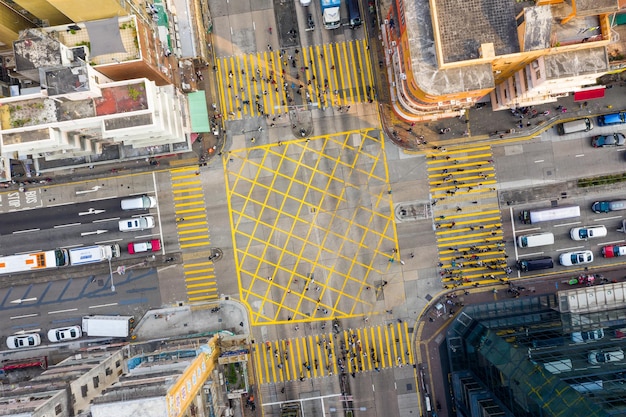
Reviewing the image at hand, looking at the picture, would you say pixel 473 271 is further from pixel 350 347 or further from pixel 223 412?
pixel 223 412

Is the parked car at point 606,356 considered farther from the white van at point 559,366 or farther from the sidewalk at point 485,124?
the sidewalk at point 485,124

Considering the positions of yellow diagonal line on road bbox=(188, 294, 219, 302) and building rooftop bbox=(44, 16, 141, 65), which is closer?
building rooftop bbox=(44, 16, 141, 65)

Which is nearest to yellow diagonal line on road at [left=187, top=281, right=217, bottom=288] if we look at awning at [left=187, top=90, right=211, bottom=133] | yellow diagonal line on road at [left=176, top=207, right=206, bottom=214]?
yellow diagonal line on road at [left=176, top=207, right=206, bottom=214]

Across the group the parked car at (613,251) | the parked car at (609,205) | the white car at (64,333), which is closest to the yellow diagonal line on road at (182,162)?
the white car at (64,333)

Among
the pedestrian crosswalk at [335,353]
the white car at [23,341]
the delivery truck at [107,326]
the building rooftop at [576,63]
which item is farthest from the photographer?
the pedestrian crosswalk at [335,353]

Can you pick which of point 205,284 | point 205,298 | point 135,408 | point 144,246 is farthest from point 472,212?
point 135,408

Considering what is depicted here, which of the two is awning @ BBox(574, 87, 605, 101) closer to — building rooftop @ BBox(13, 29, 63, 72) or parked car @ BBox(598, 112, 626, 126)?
parked car @ BBox(598, 112, 626, 126)

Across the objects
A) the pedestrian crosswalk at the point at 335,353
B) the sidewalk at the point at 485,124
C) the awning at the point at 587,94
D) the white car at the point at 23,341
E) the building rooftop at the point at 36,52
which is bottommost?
the pedestrian crosswalk at the point at 335,353

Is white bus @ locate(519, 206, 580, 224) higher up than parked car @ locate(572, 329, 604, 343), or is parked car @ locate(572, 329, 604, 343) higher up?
white bus @ locate(519, 206, 580, 224)
